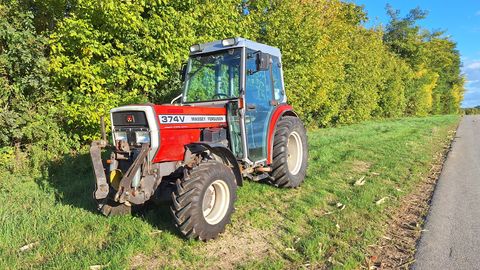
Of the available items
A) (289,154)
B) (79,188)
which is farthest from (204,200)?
(79,188)

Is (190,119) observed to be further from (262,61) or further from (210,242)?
(210,242)

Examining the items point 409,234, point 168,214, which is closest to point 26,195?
point 168,214

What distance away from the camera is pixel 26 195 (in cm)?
622

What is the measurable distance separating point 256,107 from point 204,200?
1902 millimetres

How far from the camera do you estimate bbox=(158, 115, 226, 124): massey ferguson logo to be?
4.64 m

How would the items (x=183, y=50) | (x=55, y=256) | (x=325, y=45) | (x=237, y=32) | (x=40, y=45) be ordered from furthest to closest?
(x=325, y=45)
(x=237, y=32)
(x=183, y=50)
(x=40, y=45)
(x=55, y=256)

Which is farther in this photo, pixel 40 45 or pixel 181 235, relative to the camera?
pixel 40 45

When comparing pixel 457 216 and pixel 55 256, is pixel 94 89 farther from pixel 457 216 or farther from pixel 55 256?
pixel 457 216

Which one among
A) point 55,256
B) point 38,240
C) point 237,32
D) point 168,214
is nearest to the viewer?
point 55,256

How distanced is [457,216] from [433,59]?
43292mm

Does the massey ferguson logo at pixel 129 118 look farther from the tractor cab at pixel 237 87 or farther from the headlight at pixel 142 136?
the tractor cab at pixel 237 87

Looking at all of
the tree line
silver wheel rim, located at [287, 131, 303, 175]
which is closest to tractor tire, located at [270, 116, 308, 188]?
silver wheel rim, located at [287, 131, 303, 175]

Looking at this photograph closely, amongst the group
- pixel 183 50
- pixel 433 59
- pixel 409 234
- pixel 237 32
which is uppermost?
pixel 433 59

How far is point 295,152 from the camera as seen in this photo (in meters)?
7.27
